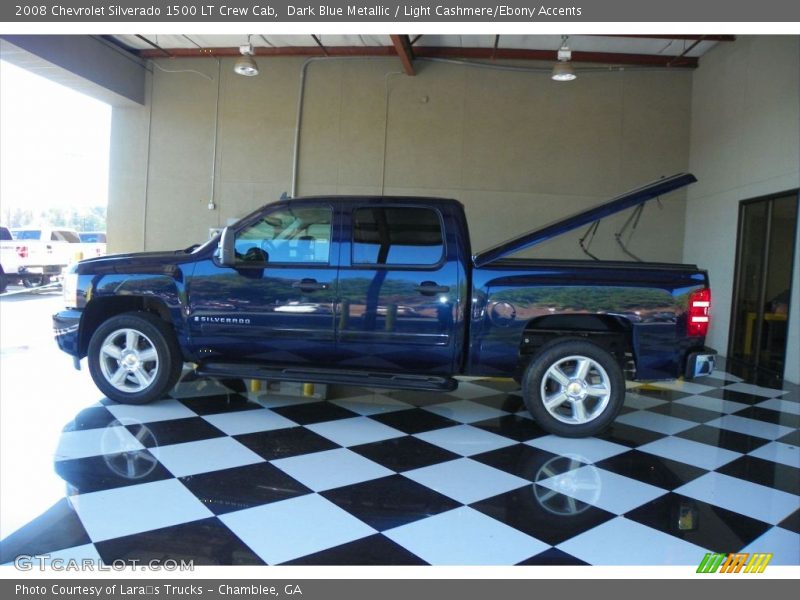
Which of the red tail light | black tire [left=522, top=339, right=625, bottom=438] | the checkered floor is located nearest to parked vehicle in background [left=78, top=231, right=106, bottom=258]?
the checkered floor

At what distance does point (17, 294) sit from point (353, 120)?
8.37 m

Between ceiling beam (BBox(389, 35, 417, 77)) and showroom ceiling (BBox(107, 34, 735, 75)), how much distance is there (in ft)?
0.04

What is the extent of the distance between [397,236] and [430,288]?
1.48 feet

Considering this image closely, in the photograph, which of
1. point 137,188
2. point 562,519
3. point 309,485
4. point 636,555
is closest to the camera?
point 636,555

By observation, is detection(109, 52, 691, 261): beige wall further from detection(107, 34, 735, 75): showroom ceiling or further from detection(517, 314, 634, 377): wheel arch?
detection(517, 314, 634, 377): wheel arch

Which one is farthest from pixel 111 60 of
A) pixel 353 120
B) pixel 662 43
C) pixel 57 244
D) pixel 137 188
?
pixel 662 43

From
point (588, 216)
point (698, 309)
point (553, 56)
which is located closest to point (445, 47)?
point (553, 56)

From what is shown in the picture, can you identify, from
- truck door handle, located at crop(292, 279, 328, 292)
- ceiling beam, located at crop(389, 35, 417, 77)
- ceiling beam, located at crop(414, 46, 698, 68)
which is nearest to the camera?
truck door handle, located at crop(292, 279, 328, 292)

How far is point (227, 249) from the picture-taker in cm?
401

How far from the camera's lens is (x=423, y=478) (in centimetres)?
311

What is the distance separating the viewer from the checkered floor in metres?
2.35

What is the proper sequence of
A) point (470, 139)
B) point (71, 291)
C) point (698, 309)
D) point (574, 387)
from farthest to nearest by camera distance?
point (470, 139)
point (71, 291)
point (574, 387)
point (698, 309)

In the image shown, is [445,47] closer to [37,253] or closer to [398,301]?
[398,301]
